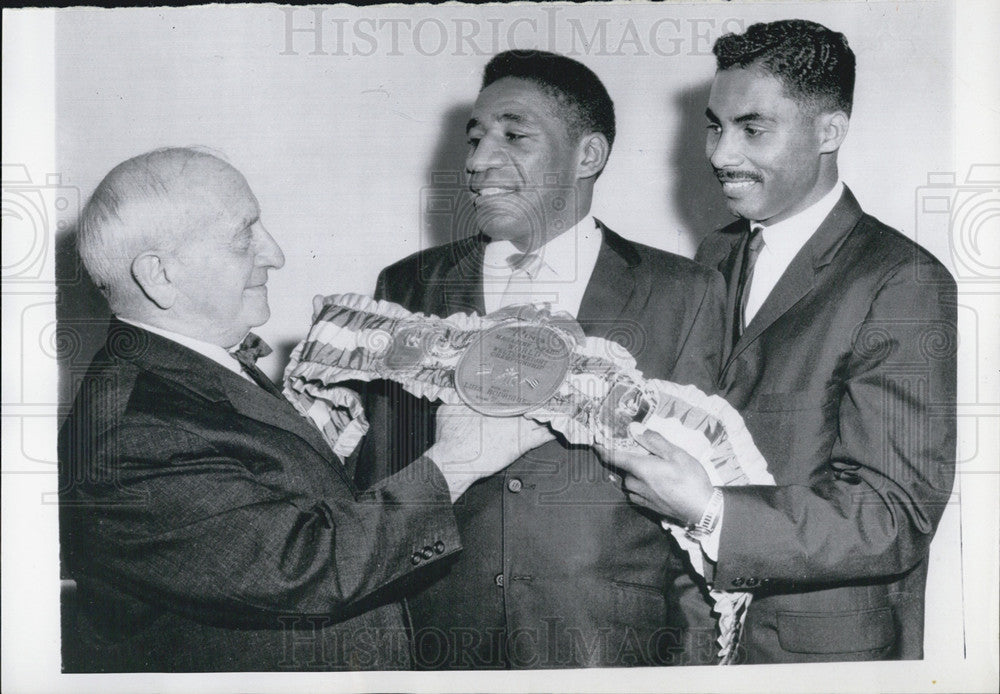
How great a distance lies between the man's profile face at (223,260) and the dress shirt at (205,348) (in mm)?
59

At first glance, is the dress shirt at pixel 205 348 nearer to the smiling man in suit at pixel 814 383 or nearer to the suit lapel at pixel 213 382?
the suit lapel at pixel 213 382

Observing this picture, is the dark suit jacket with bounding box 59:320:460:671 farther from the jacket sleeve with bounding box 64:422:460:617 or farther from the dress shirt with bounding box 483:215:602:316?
the dress shirt with bounding box 483:215:602:316

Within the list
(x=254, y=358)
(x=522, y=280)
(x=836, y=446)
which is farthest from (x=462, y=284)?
(x=836, y=446)

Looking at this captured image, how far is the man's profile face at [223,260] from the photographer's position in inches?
115

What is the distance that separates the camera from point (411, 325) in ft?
10.0

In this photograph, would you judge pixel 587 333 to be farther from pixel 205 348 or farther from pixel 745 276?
pixel 205 348

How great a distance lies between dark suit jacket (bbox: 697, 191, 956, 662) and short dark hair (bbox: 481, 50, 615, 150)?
1.78ft

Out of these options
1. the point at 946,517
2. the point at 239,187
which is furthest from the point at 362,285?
the point at 946,517

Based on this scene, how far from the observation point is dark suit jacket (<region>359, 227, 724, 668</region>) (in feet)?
9.80

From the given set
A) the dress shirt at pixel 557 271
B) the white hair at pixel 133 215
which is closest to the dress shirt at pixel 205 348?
the white hair at pixel 133 215

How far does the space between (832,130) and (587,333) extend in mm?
1026

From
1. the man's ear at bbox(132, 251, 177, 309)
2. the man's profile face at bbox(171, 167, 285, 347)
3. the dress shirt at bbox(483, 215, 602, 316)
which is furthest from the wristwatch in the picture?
the man's ear at bbox(132, 251, 177, 309)

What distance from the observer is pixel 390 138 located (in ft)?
10.5

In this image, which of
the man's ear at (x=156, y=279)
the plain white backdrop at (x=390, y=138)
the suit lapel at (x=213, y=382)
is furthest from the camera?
the plain white backdrop at (x=390, y=138)
